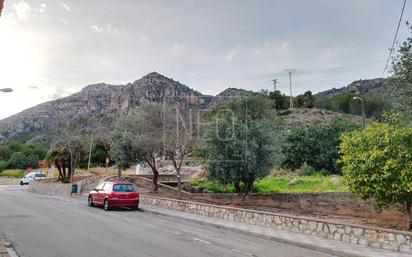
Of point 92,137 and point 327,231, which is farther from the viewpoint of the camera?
point 92,137

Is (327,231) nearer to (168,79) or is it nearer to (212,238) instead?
(212,238)

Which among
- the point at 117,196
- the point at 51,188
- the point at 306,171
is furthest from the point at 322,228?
the point at 51,188

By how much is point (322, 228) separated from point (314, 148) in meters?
34.3

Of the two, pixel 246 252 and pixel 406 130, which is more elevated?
pixel 406 130

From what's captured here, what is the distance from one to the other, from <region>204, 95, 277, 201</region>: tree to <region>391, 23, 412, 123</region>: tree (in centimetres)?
911

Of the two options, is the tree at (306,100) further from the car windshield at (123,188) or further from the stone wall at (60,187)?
the car windshield at (123,188)

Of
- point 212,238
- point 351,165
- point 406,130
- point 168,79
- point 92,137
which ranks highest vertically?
point 168,79

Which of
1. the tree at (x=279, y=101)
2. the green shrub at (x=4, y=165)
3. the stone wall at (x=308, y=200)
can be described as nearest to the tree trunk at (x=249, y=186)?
the stone wall at (x=308, y=200)

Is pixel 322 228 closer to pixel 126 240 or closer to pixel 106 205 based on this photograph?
pixel 126 240

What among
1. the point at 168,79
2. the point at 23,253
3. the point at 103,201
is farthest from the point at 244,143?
the point at 168,79

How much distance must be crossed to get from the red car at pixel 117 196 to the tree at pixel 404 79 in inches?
580

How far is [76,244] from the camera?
1049cm

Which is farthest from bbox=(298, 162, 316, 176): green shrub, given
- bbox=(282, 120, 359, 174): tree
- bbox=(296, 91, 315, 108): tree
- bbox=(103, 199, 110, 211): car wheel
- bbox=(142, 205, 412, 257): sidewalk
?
bbox=(296, 91, 315, 108): tree

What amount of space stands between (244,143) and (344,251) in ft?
39.4
